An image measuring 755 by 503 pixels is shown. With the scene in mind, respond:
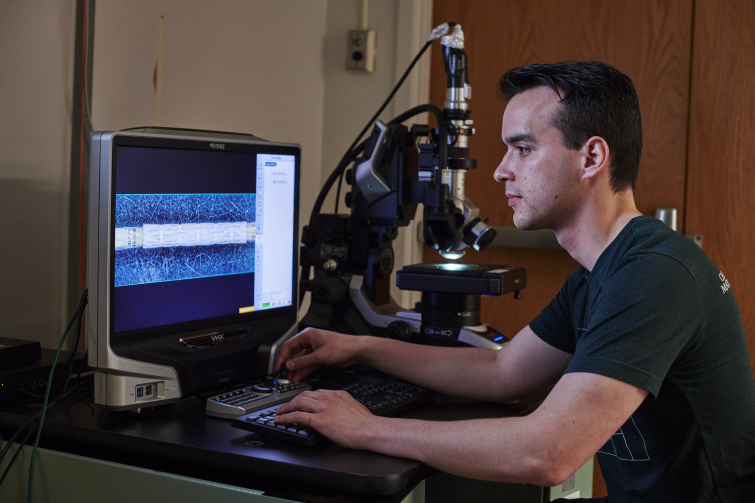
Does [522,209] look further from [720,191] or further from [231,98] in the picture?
[720,191]

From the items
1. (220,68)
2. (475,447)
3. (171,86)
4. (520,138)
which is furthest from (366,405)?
(220,68)

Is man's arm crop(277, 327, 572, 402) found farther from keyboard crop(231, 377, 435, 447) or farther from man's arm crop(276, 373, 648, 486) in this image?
man's arm crop(276, 373, 648, 486)

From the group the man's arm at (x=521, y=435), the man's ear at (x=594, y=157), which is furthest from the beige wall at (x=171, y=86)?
the man's ear at (x=594, y=157)

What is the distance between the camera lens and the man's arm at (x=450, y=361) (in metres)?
1.32

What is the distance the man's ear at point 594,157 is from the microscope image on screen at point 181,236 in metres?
0.61

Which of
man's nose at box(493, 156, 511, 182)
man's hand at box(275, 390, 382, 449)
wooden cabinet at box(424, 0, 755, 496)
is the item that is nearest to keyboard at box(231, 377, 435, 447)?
man's hand at box(275, 390, 382, 449)

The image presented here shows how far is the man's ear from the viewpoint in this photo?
112 cm

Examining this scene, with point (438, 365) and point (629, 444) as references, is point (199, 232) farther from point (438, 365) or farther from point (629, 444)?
point (629, 444)

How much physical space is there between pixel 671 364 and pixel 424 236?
0.70 metres

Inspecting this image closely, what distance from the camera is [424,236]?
5.13 ft

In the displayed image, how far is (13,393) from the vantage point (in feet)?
3.84

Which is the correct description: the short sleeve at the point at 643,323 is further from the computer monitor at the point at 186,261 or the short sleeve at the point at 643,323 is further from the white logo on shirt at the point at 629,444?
the computer monitor at the point at 186,261

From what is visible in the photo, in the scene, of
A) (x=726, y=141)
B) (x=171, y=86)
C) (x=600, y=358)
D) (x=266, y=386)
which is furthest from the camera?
(x=726, y=141)

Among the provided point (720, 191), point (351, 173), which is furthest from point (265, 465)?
point (720, 191)
